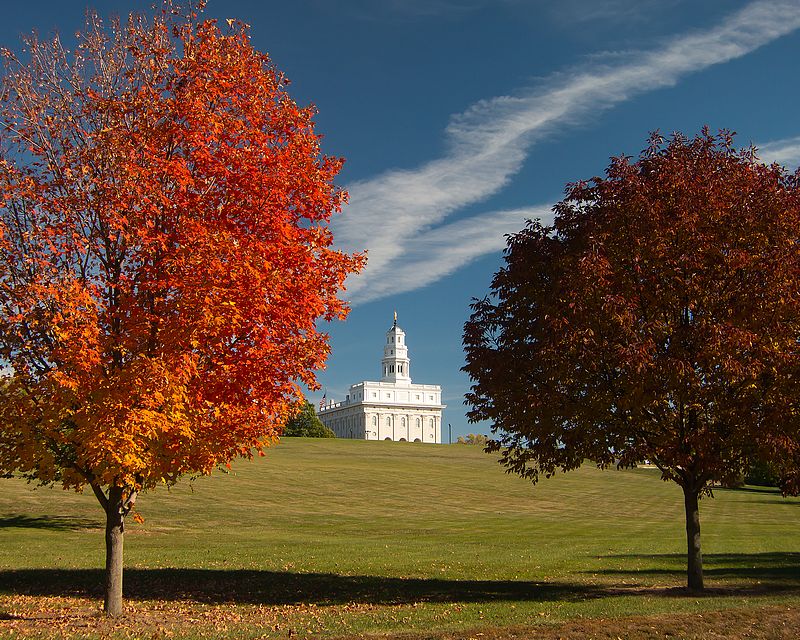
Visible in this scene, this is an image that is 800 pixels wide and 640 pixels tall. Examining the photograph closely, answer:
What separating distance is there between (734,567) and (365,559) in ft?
41.7

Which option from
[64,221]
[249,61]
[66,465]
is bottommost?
[66,465]

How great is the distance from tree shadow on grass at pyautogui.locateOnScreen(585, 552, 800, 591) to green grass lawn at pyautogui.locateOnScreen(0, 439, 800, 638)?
10cm

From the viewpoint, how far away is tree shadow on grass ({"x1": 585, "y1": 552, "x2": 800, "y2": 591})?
2260 cm

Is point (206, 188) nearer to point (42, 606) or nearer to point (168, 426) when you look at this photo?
point (168, 426)

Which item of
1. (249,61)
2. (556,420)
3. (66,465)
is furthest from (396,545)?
(249,61)

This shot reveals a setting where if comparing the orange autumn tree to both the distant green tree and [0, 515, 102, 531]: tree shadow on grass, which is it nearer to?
[0, 515, 102, 531]: tree shadow on grass

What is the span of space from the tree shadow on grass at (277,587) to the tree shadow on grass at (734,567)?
4803 millimetres

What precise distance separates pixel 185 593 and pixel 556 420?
33.8 feet

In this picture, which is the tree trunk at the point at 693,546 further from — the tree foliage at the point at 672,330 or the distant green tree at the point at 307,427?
the distant green tree at the point at 307,427

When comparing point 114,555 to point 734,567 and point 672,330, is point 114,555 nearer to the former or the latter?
point 672,330

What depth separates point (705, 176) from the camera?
59.1 ft

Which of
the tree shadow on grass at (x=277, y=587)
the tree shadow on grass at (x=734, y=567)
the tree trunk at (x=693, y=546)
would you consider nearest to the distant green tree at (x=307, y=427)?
the tree shadow on grass at (x=734, y=567)

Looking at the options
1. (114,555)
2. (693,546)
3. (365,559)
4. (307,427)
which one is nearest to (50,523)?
(365,559)

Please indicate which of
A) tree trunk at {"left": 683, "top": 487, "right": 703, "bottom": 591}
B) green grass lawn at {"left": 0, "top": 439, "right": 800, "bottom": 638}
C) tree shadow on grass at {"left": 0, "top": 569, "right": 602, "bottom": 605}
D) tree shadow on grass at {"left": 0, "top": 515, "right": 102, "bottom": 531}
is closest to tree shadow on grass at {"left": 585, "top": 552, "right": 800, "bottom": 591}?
green grass lawn at {"left": 0, "top": 439, "right": 800, "bottom": 638}
